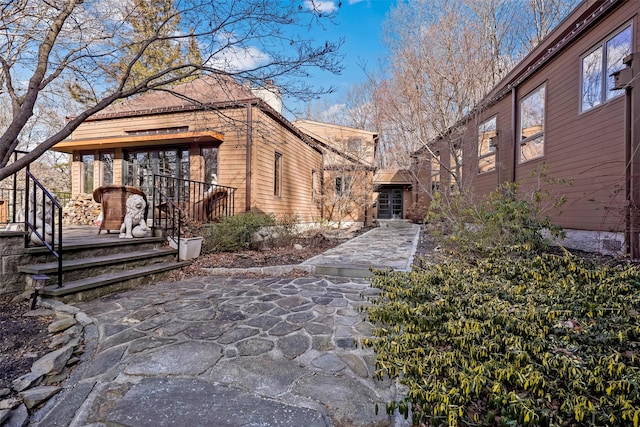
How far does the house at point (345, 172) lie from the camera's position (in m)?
13.3

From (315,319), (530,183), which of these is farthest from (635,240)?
(315,319)

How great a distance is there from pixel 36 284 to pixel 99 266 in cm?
72

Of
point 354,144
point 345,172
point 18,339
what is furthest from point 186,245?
point 354,144

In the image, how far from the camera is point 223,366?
214 centimetres

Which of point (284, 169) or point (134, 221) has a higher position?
point (284, 169)

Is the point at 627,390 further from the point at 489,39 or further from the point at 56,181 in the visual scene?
the point at 56,181

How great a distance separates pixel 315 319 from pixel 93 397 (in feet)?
6.00

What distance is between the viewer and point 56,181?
57.2 ft

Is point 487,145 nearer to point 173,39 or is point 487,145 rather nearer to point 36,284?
point 173,39

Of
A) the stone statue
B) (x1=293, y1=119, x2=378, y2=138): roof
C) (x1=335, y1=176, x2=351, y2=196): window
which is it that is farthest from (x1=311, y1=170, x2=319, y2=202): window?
the stone statue

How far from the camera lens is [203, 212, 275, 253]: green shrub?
6309 millimetres

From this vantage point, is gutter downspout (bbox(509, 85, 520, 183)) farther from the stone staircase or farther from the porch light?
the porch light

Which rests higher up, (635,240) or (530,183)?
(530,183)

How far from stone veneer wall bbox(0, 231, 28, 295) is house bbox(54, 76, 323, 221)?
14.7 ft
